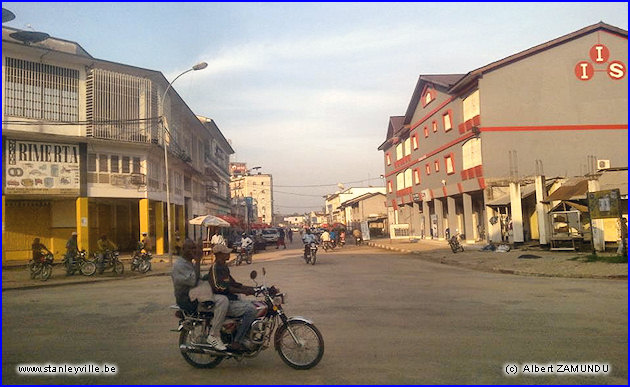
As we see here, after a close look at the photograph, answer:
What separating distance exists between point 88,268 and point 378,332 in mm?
14997

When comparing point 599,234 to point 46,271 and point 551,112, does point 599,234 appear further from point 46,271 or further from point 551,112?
point 46,271

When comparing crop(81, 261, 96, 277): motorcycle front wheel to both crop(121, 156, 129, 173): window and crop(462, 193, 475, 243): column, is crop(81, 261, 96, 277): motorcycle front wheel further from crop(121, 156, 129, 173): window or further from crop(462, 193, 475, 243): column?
crop(462, 193, 475, 243): column

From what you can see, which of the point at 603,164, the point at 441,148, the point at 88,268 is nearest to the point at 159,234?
the point at 88,268

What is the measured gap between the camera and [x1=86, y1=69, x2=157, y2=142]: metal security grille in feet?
84.1

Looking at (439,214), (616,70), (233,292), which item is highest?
(616,70)

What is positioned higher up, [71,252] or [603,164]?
[603,164]

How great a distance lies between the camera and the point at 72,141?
25.2 metres

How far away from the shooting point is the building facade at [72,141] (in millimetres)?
23812

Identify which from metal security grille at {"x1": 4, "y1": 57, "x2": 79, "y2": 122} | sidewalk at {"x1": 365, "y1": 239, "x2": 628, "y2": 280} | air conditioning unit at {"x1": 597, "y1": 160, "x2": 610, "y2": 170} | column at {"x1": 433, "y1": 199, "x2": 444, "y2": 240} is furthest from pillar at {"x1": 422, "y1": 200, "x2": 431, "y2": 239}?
metal security grille at {"x1": 4, "y1": 57, "x2": 79, "y2": 122}

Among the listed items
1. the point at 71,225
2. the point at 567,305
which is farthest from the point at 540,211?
the point at 71,225

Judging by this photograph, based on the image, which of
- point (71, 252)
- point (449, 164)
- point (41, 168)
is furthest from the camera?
point (449, 164)

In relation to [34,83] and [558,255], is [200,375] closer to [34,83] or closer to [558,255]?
[558,255]

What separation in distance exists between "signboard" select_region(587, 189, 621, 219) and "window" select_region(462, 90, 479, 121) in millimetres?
12776

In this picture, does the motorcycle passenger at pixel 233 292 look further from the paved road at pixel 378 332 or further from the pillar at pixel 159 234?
the pillar at pixel 159 234
